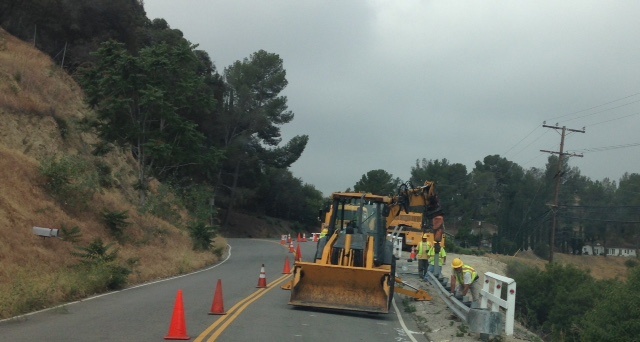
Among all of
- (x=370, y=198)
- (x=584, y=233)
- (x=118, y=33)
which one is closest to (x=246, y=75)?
(x=118, y=33)

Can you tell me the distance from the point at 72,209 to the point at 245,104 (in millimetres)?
44373

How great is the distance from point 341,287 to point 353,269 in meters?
0.64

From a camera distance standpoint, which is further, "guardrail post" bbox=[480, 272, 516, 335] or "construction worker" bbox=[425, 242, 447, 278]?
"construction worker" bbox=[425, 242, 447, 278]

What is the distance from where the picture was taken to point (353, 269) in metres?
16.9

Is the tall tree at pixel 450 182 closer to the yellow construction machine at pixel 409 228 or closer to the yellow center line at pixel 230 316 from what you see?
the yellow construction machine at pixel 409 228

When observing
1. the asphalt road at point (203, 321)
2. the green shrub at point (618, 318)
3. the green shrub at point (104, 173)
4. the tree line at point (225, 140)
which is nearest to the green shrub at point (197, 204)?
the tree line at point (225, 140)

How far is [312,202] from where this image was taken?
90750 mm

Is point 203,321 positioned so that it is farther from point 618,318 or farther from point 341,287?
point 618,318

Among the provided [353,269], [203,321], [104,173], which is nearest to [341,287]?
[353,269]

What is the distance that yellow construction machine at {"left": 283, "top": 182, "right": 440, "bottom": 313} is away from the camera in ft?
56.2

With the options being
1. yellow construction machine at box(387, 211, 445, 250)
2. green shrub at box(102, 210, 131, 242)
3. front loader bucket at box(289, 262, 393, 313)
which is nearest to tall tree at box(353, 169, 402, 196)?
yellow construction machine at box(387, 211, 445, 250)

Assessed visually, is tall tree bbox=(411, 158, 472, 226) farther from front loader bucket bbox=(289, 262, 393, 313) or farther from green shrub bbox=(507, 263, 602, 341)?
front loader bucket bbox=(289, 262, 393, 313)

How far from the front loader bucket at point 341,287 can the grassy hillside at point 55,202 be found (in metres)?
5.65

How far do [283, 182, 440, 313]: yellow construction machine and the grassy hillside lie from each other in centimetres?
583
